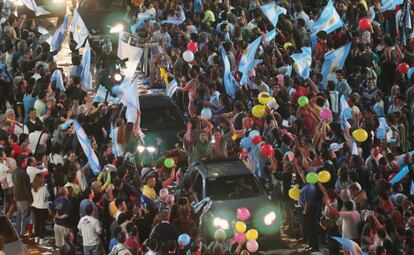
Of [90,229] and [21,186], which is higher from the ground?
[21,186]

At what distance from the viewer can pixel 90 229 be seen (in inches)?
791

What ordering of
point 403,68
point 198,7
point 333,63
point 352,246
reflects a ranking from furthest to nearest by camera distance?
1. point 198,7
2. point 403,68
3. point 333,63
4. point 352,246

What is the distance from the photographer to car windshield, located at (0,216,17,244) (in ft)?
63.0

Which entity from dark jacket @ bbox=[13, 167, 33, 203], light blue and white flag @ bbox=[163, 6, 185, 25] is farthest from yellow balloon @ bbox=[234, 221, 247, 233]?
light blue and white flag @ bbox=[163, 6, 185, 25]

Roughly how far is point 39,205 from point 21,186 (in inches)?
18.9

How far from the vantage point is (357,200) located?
20.4m

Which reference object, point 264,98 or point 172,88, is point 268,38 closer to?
point 172,88

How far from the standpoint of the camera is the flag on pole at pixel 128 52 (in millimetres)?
28528

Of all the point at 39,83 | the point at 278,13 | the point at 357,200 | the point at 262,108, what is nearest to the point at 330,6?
the point at 278,13

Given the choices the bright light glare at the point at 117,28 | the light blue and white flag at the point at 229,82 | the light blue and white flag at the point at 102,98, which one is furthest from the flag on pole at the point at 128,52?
the bright light glare at the point at 117,28

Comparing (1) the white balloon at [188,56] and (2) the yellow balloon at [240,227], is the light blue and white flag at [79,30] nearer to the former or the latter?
(1) the white balloon at [188,56]

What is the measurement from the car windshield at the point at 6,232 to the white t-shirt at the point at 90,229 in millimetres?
1274

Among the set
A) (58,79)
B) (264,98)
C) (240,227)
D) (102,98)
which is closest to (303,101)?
(264,98)

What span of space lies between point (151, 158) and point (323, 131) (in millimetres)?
3405
